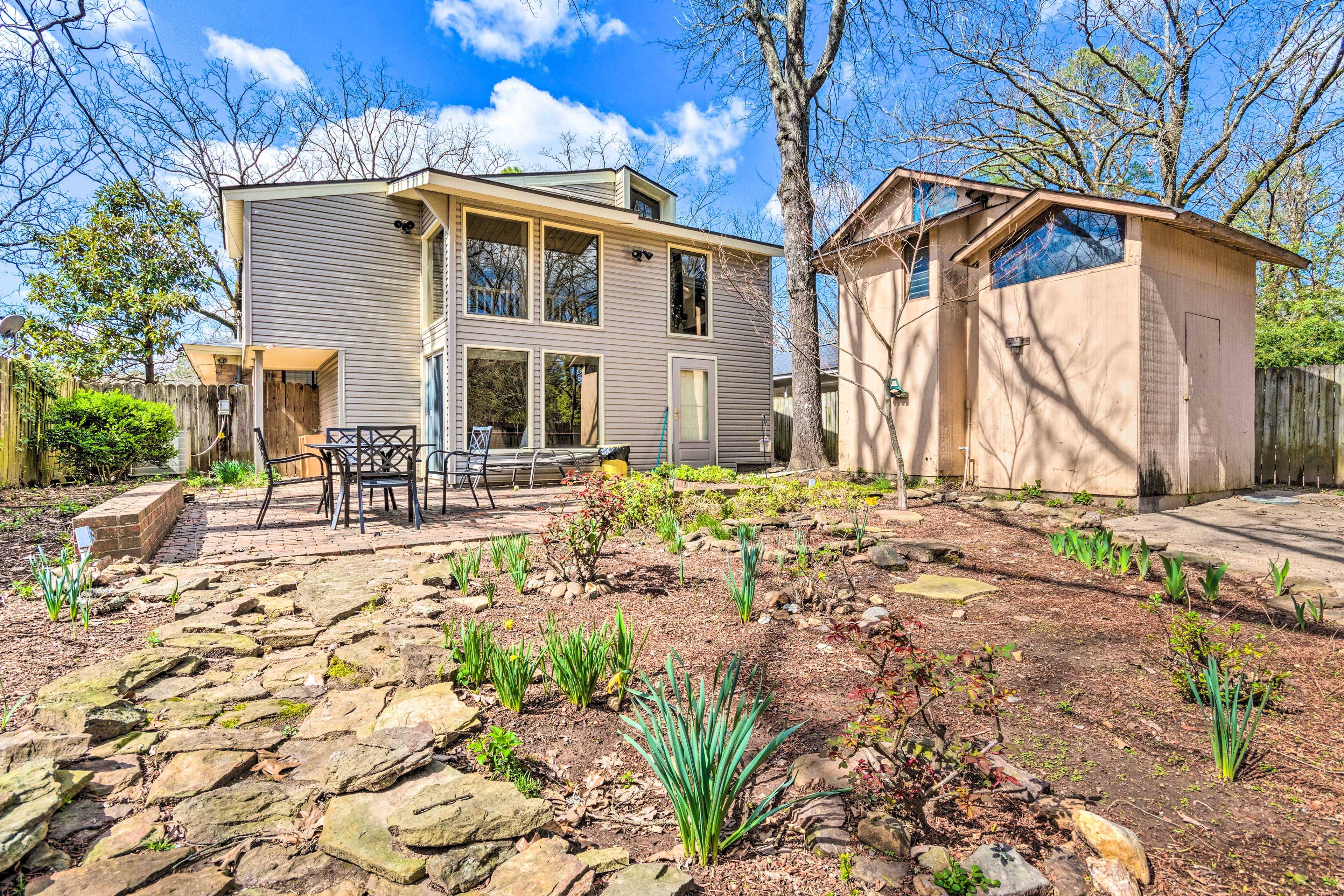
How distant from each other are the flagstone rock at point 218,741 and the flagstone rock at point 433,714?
27 centimetres

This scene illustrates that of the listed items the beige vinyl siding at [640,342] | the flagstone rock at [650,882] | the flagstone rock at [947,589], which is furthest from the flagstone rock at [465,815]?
the beige vinyl siding at [640,342]

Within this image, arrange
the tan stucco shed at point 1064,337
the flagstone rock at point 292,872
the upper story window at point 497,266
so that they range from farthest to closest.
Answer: the upper story window at point 497,266
the tan stucco shed at point 1064,337
the flagstone rock at point 292,872

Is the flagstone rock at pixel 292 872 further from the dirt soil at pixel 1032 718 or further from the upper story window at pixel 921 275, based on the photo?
the upper story window at pixel 921 275

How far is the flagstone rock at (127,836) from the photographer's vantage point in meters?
1.44

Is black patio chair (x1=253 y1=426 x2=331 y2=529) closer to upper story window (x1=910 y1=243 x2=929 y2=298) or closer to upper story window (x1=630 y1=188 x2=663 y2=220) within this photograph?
upper story window (x1=910 y1=243 x2=929 y2=298)

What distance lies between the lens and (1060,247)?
7.19 m

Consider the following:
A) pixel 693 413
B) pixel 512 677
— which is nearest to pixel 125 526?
pixel 512 677

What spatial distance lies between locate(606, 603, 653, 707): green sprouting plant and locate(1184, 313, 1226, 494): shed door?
7.30 metres

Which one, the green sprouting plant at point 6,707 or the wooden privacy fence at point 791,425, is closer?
the green sprouting plant at point 6,707

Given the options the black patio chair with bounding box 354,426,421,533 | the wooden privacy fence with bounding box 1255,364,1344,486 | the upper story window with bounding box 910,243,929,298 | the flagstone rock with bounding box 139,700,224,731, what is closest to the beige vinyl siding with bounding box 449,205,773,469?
the upper story window with bounding box 910,243,929,298

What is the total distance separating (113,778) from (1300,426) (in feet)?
40.0

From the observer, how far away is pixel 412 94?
20797 mm

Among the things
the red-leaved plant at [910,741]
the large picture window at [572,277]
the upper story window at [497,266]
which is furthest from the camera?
the large picture window at [572,277]

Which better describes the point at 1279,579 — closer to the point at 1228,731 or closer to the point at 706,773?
the point at 1228,731
